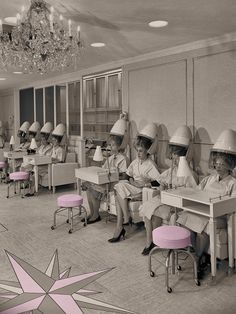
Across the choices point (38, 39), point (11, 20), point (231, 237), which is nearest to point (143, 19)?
point (38, 39)

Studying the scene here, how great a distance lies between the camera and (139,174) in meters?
3.89

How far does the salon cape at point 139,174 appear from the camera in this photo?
3561 millimetres

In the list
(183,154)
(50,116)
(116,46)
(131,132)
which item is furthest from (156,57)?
(50,116)

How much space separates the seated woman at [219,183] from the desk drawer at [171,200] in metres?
0.15

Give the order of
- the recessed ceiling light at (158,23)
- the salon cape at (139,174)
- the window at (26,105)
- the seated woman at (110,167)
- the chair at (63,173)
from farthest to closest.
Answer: the window at (26,105) < the chair at (63,173) < the seated woman at (110,167) < the salon cape at (139,174) < the recessed ceiling light at (158,23)

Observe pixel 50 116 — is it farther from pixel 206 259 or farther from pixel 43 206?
pixel 206 259

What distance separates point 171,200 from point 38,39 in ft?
5.60

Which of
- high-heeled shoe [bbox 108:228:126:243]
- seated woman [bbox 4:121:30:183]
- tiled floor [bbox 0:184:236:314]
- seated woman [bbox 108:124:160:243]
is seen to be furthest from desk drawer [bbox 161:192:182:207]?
seated woman [bbox 4:121:30:183]

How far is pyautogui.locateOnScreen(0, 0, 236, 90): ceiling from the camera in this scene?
2453mm

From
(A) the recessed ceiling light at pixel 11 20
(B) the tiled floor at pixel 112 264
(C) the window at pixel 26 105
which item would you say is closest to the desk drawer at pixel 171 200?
(B) the tiled floor at pixel 112 264

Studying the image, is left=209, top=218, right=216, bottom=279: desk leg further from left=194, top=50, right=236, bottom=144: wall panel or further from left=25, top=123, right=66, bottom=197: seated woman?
left=25, top=123, right=66, bottom=197: seated woman

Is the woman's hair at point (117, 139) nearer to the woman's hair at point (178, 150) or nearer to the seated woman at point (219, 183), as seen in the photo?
the woman's hair at point (178, 150)

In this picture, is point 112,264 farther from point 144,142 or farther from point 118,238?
point 144,142

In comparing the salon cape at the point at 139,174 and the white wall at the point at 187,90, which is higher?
the white wall at the point at 187,90
